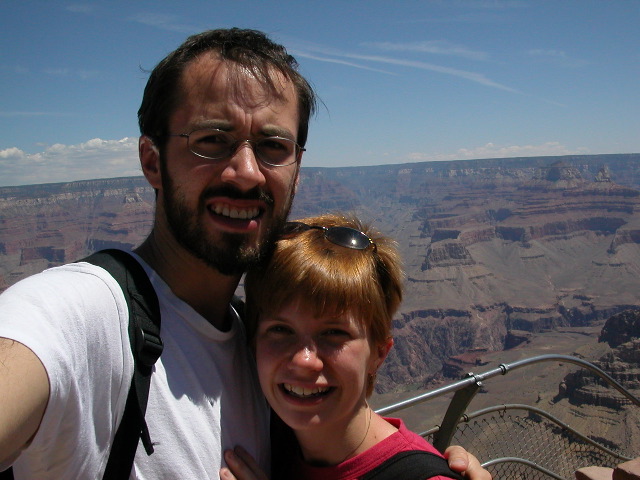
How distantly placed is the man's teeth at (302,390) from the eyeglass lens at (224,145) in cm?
91

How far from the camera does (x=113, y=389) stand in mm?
1388

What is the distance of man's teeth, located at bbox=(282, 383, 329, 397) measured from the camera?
194cm

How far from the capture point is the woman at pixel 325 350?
1938mm

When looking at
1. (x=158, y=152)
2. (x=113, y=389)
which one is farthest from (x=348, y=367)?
(x=158, y=152)

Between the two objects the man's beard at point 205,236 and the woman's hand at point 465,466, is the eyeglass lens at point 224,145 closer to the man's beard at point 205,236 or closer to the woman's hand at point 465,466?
the man's beard at point 205,236

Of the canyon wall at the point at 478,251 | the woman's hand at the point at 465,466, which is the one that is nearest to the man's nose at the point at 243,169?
the woman's hand at the point at 465,466

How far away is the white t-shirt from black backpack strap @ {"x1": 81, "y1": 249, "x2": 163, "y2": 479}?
0.03 m

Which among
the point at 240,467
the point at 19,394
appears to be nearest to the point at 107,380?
the point at 19,394

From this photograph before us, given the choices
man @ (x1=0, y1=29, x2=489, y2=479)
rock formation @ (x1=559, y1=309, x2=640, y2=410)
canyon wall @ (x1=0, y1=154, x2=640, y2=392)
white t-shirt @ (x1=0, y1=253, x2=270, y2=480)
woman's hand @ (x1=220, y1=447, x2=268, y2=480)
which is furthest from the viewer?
canyon wall @ (x1=0, y1=154, x2=640, y2=392)

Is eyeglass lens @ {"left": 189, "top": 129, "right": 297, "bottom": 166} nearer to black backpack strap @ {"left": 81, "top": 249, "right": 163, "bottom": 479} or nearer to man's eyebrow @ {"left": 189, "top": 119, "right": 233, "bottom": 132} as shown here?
man's eyebrow @ {"left": 189, "top": 119, "right": 233, "bottom": 132}

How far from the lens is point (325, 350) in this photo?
196 centimetres

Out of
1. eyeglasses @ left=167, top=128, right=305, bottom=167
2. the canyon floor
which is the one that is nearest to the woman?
eyeglasses @ left=167, top=128, right=305, bottom=167

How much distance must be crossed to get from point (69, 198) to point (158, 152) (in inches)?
7285

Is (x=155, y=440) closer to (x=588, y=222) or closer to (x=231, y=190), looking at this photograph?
(x=231, y=190)
